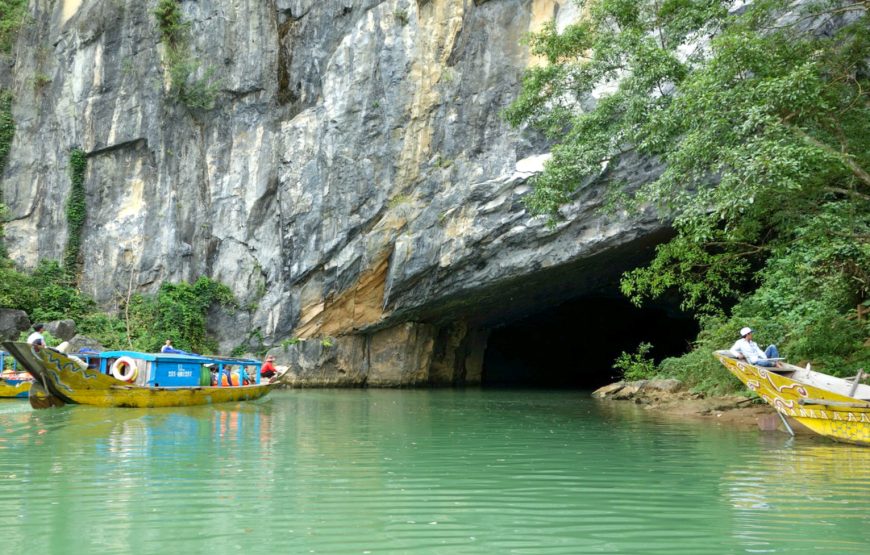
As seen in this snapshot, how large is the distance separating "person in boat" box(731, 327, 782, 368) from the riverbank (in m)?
0.81

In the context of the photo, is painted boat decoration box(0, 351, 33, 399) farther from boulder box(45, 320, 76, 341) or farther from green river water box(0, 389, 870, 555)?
green river water box(0, 389, 870, 555)

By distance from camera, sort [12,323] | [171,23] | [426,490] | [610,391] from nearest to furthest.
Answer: [426,490], [610,391], [12,323], [171,23]

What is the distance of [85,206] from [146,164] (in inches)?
99.9

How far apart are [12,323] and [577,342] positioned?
22863 millimetres

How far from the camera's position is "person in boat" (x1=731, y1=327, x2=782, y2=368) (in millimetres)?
10180

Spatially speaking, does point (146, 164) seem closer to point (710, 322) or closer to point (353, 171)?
point (353, 171)

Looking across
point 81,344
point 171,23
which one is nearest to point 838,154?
point 81,344

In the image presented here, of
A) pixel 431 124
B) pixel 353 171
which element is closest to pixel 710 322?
pixel 431 124

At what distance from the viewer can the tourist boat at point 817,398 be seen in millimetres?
8380

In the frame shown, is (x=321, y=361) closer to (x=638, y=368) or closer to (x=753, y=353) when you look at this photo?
(x=638, y=368)

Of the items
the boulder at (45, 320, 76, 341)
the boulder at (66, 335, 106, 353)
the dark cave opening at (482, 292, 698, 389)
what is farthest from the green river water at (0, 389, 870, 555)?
the dark cave opening at (482, 292, 698, 389)

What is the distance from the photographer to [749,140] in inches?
374

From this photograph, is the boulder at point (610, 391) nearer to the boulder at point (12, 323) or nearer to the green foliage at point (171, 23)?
the boulder at point (12, 323)

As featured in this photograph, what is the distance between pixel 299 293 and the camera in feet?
74.2
